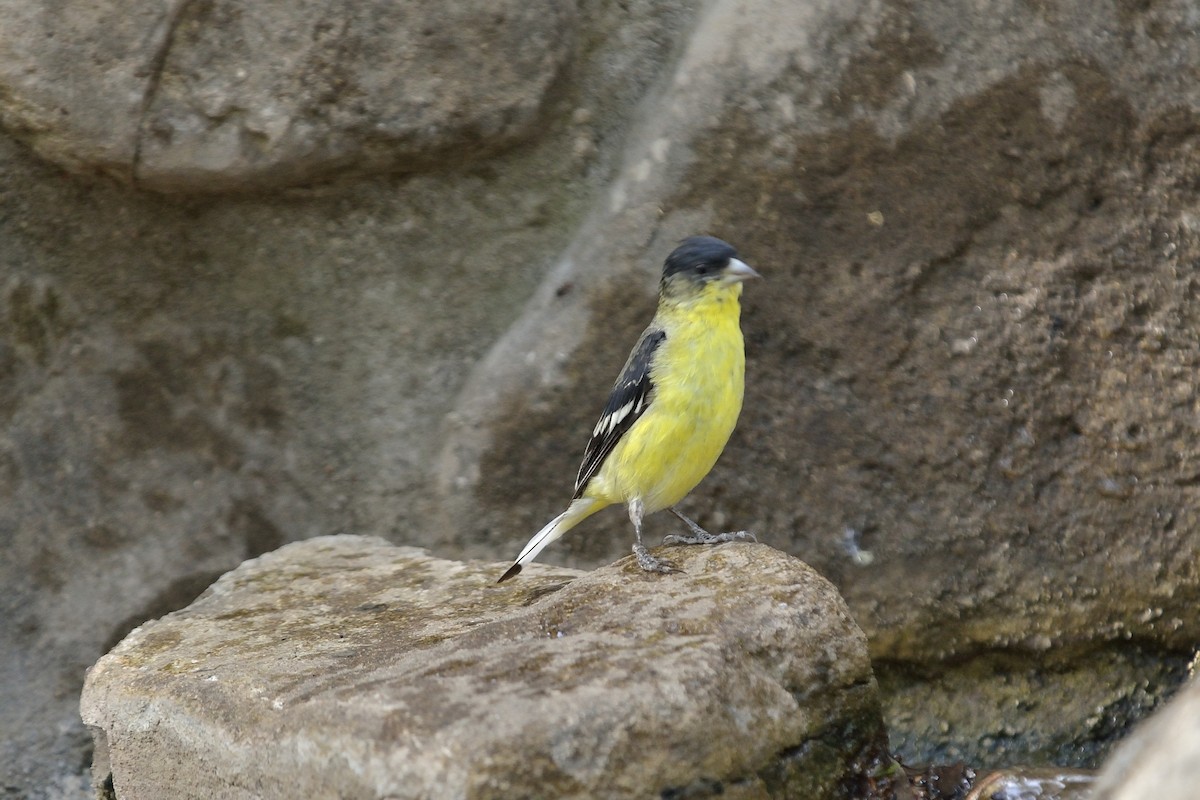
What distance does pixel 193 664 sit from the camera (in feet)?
11.7

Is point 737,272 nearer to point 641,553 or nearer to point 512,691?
point 641,553

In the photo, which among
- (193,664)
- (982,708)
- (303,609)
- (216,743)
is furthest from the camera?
(982,708)

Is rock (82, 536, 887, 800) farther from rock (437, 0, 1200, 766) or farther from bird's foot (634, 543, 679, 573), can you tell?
rock (437, 0, 1200, 766)

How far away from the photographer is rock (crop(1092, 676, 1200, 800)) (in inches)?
70.6

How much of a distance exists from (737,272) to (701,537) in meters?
0.89

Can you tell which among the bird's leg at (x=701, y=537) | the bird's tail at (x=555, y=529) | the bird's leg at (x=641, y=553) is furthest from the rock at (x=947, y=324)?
the bird's leg at (x=641, y=553)

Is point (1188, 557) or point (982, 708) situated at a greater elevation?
point (1188, 557)

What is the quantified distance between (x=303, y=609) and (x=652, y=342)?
4.53ft

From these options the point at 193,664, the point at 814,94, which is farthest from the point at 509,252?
the point at 193,664

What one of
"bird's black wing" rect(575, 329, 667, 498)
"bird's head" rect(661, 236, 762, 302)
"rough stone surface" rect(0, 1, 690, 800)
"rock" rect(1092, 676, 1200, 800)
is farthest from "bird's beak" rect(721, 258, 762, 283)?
"rock" rect(1092, 676, 1200, 800)

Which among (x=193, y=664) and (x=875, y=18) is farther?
(x=875, y=18)

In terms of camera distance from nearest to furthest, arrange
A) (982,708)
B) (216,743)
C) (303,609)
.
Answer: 1. (216,743)
2. (303,609)
3. (982,708)

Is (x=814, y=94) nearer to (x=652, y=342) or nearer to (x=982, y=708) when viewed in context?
(x=652, y=342)

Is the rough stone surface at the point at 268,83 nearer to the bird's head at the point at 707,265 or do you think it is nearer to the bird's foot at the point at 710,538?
the bird's head at the point at 707,265
